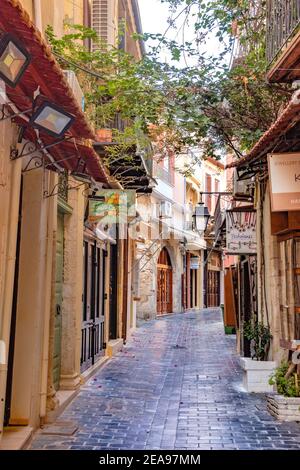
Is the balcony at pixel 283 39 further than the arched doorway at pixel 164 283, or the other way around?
the arched doorway at pixel 164 283

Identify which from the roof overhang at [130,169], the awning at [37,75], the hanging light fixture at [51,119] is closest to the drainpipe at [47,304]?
the awning at [37,75]

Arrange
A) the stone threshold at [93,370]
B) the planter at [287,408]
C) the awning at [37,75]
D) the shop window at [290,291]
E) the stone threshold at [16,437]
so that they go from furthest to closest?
the stone threshold at [93,370]
the shop window at [290,291]
the planter at [287,408]
the stone threshold at [16,437]
the awning at [37,75]

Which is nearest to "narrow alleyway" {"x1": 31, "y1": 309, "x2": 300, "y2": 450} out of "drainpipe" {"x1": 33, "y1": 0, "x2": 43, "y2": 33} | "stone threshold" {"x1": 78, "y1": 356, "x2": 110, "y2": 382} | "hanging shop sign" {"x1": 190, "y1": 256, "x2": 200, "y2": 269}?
"stone threshold" {"x1": 78, "y1": 356, "x2": 110, "y2": 382}

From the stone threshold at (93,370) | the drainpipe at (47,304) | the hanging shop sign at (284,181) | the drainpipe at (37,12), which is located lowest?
the stone threshold at (93,370)

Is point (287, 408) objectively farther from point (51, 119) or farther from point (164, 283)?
point (164, 283)

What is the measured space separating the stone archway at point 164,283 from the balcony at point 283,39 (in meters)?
21.4

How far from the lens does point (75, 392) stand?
841 cm

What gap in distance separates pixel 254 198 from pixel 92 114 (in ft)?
11.7

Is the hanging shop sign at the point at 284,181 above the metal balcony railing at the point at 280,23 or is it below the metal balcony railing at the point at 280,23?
below

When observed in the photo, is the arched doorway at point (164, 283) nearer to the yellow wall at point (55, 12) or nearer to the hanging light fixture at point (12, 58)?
the yellow wall at point (55, 12)

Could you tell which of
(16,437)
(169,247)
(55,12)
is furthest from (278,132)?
(169,247)

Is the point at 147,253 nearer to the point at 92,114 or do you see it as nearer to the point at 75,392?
the point at 92,114

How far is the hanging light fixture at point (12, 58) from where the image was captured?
11.6 feet
